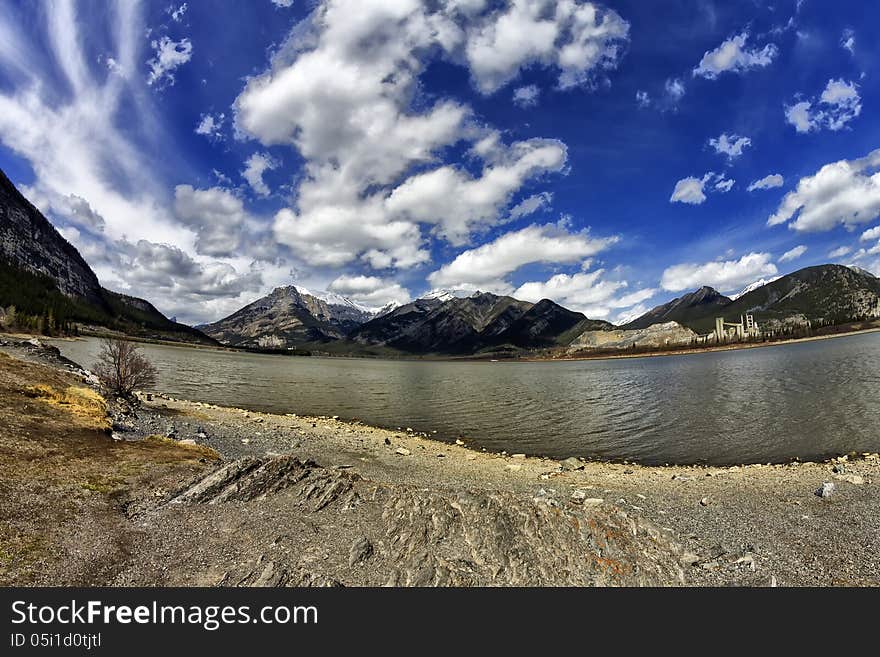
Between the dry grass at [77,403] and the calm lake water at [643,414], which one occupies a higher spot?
the dry grass at [77,403]

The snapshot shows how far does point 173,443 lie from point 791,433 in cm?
5374

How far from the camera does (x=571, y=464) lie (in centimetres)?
2967

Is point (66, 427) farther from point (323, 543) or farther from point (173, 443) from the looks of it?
point (323, 543)

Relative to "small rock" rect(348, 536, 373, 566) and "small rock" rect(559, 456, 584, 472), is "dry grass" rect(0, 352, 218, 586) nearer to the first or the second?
"small rock" rect(348, 536, 373, 566)

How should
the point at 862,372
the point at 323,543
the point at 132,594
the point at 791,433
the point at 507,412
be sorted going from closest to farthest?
the point at 132,594 < the point at 323,543 < the point at 791,433 < the point at 507,412 < the point at 862,372

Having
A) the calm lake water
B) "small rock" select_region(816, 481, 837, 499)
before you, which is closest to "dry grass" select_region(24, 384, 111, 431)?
the calm lake water

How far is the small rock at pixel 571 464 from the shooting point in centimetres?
2870

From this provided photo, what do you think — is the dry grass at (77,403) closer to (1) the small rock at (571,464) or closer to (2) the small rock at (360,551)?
(2) the small rock at (360,551)

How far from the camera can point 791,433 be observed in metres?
36.7

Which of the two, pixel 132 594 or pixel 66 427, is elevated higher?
pixel 66 427

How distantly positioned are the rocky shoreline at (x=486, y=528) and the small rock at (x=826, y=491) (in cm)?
9

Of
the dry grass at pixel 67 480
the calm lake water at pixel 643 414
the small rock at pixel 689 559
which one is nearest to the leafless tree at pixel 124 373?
the dry grass at pixel 67 480

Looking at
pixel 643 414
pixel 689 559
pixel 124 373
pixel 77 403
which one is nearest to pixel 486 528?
pixel 689 559

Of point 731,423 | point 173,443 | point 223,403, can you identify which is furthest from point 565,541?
point 223,403
